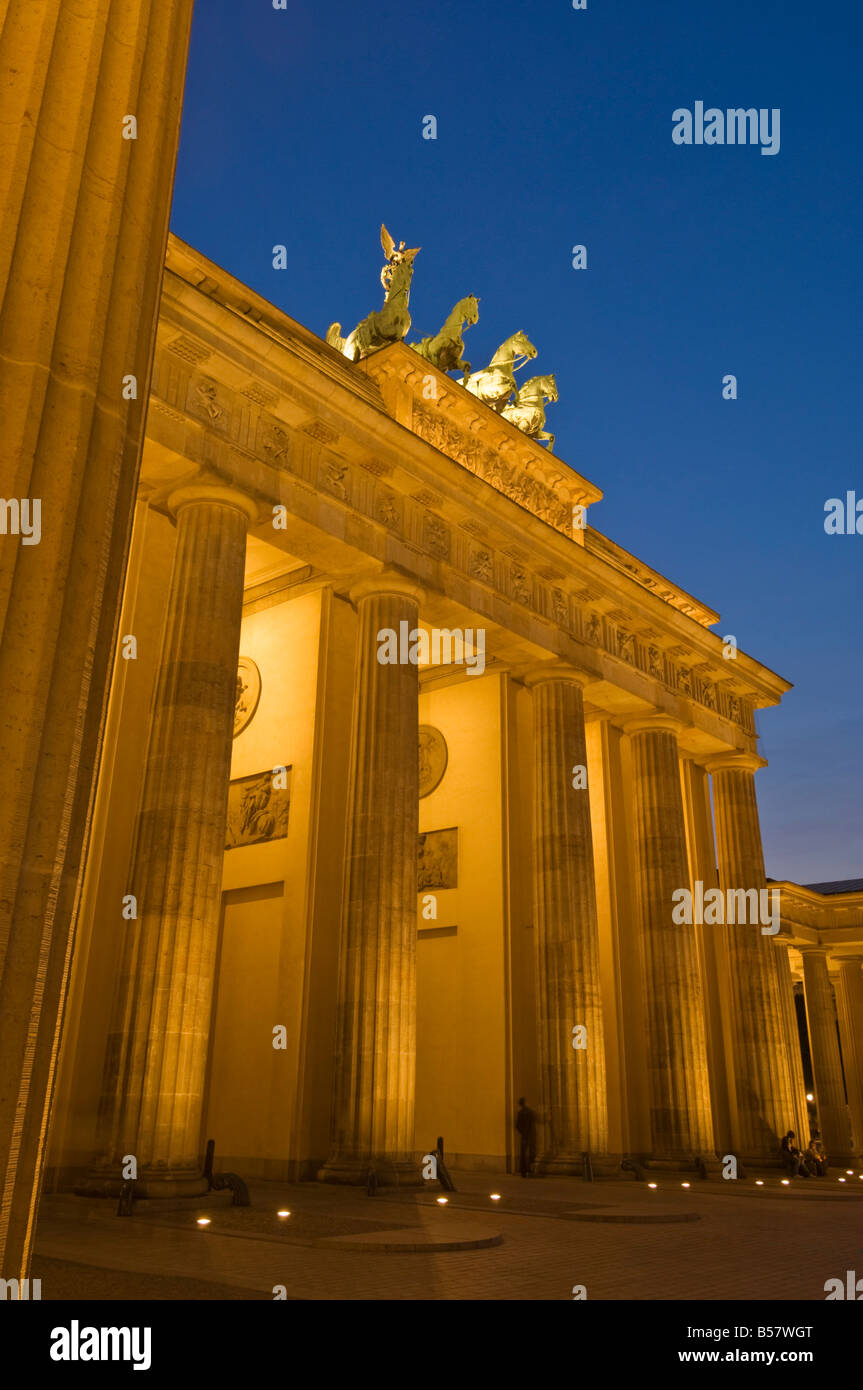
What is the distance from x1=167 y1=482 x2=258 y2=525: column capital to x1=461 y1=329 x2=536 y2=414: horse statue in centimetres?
1104

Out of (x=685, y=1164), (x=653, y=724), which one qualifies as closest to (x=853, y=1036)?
(x=685, y=1164)

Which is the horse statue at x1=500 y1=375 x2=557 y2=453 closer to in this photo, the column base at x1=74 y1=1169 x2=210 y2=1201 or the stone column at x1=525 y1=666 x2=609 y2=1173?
the stone column at x1=525 y1=666 x2=609 y2=1173

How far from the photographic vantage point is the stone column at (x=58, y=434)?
3807 millimetres

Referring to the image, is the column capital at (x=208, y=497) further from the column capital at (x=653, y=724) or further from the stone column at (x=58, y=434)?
the column capital at (x=653, y=724)

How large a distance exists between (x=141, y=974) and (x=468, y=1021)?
11694 mm

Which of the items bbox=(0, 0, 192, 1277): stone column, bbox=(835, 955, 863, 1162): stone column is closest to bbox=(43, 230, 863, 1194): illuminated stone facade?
bbox=(0, 0, 192, 1277): stone column

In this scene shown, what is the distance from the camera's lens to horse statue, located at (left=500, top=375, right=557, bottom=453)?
28078 mm

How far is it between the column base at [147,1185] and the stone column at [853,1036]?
44.4m

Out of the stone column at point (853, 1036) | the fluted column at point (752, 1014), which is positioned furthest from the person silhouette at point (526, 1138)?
the stone column at point (853, 1036)

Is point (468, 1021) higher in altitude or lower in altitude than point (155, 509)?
lower

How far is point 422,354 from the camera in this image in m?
26.0

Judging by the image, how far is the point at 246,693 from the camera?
2397 cm
